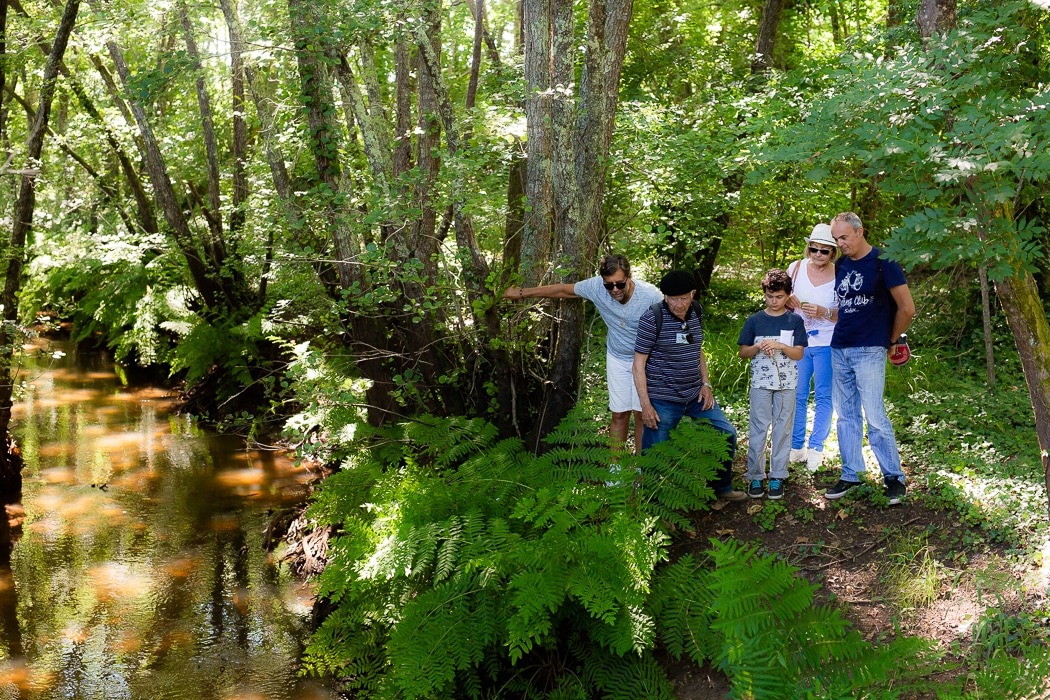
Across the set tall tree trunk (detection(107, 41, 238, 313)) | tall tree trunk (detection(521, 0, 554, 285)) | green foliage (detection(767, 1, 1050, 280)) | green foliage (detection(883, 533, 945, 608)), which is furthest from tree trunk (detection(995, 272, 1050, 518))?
tall tree trunk (detection(107, 41, 238, 313))

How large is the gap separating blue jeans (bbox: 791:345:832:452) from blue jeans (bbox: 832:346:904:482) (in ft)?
0.85

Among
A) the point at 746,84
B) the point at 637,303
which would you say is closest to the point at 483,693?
the point at 637,303

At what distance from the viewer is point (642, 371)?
594 cm

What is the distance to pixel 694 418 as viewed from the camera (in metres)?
6.36

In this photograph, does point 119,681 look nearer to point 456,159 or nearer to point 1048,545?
point 456,159

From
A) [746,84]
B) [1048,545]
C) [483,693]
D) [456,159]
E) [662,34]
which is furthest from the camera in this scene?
[662,34]

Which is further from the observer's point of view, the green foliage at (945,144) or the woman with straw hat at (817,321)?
the woman with straw hat at (817,321)

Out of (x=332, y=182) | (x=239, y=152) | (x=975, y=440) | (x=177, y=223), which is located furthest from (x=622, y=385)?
(x=239, y=152)

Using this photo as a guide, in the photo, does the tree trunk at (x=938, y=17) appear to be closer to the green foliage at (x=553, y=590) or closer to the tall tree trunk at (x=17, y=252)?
the green foliage at (x=553, y=590)

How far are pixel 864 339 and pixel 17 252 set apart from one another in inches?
344

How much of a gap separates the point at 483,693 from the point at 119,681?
9.44 ft

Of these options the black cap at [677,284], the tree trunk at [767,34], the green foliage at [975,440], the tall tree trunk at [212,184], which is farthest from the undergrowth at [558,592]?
the tall tree trunk at [212,184]

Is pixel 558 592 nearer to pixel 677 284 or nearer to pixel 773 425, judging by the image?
pixel 677 284

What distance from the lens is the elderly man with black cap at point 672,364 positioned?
5.84 meters
